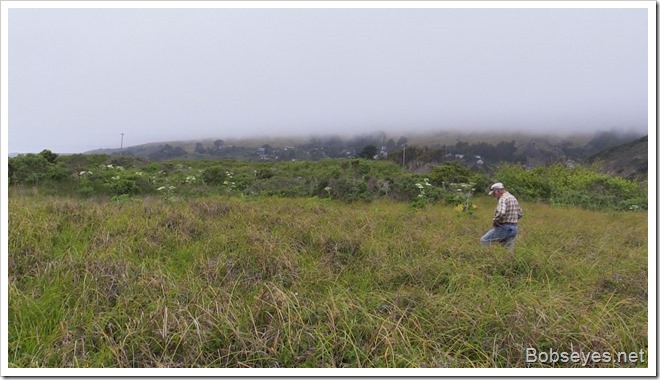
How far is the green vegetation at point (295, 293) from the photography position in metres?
2.23

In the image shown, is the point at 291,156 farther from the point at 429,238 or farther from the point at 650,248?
the point at 650,248

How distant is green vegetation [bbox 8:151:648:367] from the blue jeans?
0.72 feet

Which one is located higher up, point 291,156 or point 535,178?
point 291,156

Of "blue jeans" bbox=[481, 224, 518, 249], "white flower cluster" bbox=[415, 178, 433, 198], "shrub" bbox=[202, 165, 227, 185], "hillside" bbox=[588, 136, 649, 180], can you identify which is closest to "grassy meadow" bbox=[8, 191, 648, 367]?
"blue jeans" bbox=[481, 224, 518, 249]

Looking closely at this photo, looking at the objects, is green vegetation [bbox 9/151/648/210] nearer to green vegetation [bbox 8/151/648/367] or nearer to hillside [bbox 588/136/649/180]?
green vegetation [bbox 8/151/648/367]

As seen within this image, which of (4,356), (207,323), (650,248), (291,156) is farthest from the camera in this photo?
(291,156)

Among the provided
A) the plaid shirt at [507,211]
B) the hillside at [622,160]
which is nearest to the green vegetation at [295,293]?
the plaid shirt at [507,211]

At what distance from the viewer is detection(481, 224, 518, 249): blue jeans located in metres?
4.52

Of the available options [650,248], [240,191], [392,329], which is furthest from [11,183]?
[650,248]

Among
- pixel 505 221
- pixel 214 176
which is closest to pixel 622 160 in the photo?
Result: pixel 214 176

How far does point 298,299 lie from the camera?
2.77 m

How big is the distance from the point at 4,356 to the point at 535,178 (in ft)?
67.5

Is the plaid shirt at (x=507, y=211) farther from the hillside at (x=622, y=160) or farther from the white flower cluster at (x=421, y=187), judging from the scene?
the hillside at (x=622, y=160)

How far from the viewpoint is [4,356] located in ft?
7.21
